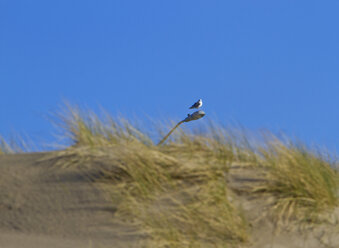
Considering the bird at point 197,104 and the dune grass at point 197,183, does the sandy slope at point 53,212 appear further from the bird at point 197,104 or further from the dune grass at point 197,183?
the bird at point 197,104

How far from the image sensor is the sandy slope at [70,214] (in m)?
3.88

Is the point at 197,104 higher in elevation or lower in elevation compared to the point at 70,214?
higher

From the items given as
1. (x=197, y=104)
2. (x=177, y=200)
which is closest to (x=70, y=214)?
(x=177, y=200)

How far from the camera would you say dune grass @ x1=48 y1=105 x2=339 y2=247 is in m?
3.81

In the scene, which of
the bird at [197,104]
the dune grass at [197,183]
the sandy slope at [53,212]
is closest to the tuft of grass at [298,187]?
the dune grass at [197,183]

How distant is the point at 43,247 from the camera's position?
3891 millimetres

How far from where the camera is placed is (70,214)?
416 cm

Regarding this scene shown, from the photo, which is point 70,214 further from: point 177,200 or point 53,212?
point 177,200

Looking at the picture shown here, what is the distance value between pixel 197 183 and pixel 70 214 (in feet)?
3.30

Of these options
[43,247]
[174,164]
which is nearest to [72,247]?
[43,247]

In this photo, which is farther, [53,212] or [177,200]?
[53,212]

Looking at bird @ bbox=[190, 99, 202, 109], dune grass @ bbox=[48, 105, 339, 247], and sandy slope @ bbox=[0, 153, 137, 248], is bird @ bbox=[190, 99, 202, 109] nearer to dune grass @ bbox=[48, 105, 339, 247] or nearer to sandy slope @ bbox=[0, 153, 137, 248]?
dune grass @ bbox=[48, 105, 339, 247]

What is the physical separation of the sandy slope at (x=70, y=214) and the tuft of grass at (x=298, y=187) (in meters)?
0.12

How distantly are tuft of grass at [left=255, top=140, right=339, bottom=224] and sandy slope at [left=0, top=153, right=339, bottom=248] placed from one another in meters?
0.12
